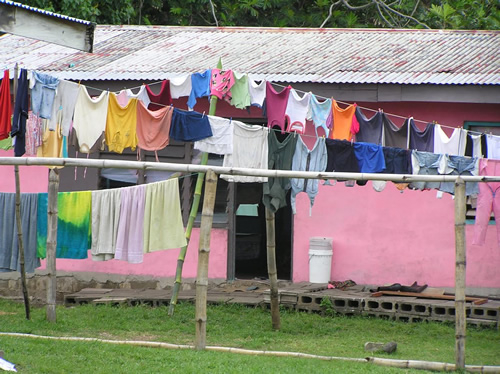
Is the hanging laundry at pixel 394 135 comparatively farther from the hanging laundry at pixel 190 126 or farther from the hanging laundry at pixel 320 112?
the hanging laundry at pixel 190 126

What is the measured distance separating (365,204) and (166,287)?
128 inches

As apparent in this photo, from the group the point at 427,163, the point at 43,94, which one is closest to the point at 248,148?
the point at 427,163

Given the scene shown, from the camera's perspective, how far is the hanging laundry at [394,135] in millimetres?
9727

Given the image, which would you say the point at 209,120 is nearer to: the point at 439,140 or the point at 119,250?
the point at 119,250

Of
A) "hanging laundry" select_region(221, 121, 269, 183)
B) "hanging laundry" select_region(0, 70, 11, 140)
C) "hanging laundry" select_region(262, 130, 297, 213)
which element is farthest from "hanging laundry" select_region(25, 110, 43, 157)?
"hanging laundry" select_region(262, 130, 297, 213)

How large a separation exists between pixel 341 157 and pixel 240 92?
58.3 inches

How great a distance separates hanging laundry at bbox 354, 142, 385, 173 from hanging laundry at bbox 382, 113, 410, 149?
631 millimetres

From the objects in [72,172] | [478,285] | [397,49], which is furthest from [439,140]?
[72,172]

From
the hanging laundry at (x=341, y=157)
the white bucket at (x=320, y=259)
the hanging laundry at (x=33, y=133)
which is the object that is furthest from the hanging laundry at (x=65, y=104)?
the white bucket at (x=320, y=259)

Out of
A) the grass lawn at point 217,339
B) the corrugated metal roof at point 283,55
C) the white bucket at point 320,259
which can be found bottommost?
the grass lawn at point 217,339

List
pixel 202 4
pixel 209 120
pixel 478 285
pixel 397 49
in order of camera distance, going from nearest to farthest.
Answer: pixel 209 120
pixel 478 285
pixel 397 49
pixel 202 4

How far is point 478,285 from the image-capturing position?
1093 centimetres

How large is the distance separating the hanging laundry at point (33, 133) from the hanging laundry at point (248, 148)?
2.19 metres

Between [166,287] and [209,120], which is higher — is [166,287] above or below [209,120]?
below
